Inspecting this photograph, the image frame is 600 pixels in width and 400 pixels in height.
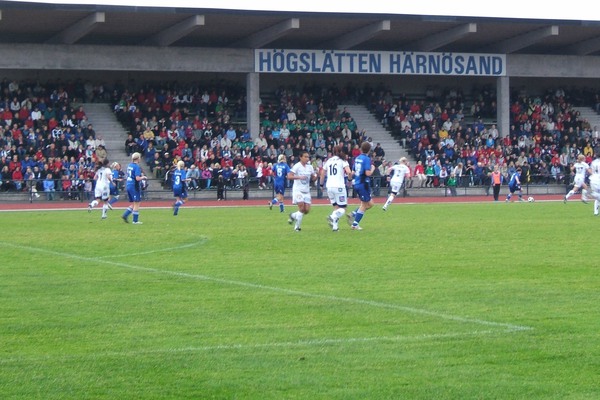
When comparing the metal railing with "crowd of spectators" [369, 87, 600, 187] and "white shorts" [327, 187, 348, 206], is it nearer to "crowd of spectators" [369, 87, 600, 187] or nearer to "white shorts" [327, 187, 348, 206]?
"crowd of spectators" [369, 87, 600, 187]

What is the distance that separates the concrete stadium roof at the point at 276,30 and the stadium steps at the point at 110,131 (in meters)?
3.00

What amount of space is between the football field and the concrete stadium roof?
25432 millimetres

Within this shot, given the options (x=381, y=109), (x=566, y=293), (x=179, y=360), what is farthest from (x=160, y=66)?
(x=179, y=360)

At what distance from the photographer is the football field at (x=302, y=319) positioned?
318 inches

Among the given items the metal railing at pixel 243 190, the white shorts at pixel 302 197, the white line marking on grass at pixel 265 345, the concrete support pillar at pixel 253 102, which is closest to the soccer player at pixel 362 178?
the white shorts at pixel 302 197

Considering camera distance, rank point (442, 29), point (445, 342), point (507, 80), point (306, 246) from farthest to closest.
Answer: point (507, 80)
point (442, 29)
point (306, 246)
point (445, 342)

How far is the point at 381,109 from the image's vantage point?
5434 cm

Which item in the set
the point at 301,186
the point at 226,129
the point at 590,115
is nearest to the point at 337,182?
the point at 301,186

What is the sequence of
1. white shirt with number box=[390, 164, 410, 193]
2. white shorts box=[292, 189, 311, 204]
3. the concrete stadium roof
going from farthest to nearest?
the concrete stadium roof < white shirt with number box=[390, 164, 410, 193] < white shorts box=[292, 189, 311, 204]

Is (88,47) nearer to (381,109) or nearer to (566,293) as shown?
(381,109)

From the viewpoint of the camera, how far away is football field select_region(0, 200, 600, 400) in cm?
809

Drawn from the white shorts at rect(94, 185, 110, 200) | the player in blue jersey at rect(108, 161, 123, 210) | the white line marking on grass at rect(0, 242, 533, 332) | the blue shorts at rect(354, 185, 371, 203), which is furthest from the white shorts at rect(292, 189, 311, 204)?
the player in blue jersey at rect(108, 161, 123, 210)

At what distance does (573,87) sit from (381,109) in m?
12.7

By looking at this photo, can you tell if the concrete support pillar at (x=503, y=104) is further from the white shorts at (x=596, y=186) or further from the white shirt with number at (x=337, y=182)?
the white shirt with number at (x=337, y=182)
